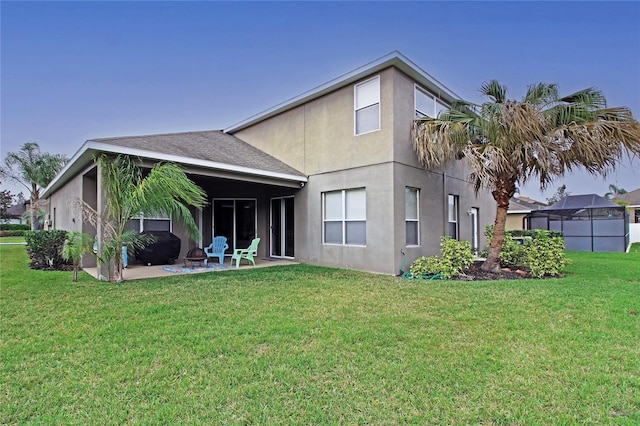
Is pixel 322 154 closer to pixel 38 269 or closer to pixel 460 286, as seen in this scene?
pixel 460 286

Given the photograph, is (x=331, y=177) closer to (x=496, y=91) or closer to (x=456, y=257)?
(x=456, y=257)

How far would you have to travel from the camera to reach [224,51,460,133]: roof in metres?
8.59

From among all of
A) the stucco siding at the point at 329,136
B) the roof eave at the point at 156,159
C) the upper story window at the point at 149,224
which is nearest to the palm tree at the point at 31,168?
the roof eave at the point at 156,159

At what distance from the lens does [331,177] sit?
10.2 m

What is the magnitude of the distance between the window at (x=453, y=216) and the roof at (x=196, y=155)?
5099mm

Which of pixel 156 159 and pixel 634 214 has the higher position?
pixel 156 159

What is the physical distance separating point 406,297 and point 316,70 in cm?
1124

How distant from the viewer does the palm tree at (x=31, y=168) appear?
31.3 m

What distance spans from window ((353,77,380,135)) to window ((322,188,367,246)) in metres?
1.76

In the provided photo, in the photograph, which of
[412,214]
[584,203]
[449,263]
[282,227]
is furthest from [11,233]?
[584,203]

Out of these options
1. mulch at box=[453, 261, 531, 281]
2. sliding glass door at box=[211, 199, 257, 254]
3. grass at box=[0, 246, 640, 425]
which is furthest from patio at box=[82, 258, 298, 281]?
mulch at box=[453, 261, 531, 281]

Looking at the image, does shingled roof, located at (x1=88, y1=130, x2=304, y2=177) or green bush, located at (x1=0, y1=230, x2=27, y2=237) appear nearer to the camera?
shingled roof, located at (x1=88, y1=130, x2=304, y2=177)

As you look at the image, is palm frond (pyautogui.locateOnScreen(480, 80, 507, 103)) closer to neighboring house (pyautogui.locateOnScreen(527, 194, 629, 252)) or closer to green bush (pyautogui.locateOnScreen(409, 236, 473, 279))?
green bush (pyautogui.locateOnScreen(409, 236, 473, 279))

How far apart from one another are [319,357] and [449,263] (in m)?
5.79
